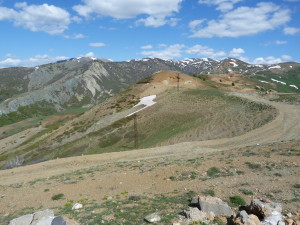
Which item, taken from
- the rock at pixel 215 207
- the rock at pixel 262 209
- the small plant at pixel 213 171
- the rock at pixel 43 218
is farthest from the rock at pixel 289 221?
the rock at pixel 43 218

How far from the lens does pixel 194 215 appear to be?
43.1 feet

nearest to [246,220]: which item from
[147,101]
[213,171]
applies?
[213,171]

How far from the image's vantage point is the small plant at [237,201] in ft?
49.1

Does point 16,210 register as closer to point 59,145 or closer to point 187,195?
point 187,195

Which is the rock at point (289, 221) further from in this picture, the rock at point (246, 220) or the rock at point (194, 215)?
the rock at point (194, 215)

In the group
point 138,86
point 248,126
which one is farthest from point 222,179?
point 138,86

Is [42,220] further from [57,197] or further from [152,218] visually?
[57,197]

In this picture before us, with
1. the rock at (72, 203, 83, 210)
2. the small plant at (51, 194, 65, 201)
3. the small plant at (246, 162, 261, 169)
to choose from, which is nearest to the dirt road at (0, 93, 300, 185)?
the small plant at (246, 162, 261, 169)

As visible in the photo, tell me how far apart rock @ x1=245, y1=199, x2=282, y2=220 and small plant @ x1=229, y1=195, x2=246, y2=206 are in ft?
5.55

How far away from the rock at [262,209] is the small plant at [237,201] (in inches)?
66.6

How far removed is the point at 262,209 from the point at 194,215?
3.01 metres

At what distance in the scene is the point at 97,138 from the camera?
217 feet

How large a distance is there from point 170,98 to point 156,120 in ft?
57.6

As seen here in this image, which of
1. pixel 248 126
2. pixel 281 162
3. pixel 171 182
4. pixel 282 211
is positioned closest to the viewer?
pixel 282 211
